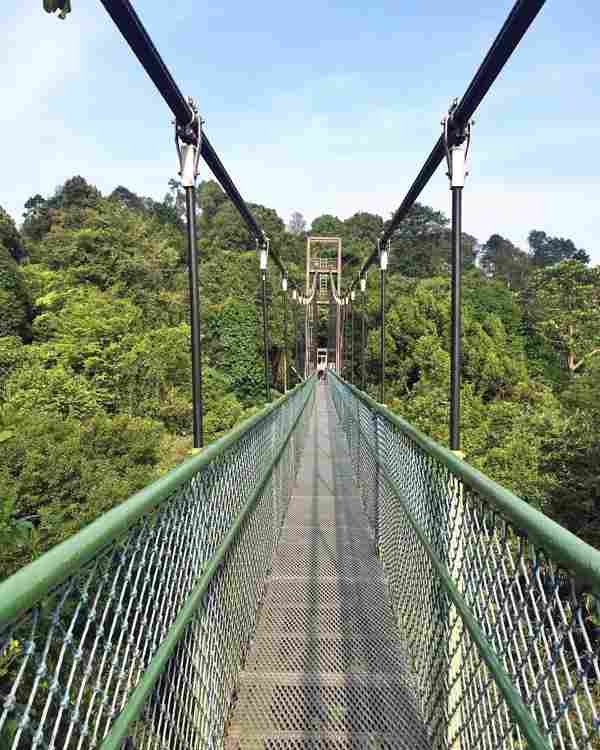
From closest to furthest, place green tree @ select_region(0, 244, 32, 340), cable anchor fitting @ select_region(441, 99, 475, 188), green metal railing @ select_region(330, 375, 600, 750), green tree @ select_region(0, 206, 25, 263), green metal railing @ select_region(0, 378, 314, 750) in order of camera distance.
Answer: green metal railing @ select_region(0, 378, 314, 750) → green metal railing @ select_region(330, 375, 600, 750) → cable anchor fitting @ select_region(441, 99, 475, 188) → green tree @ select_region(0, 244, 32, 340) → green tree @ select_region(0, 206, 25, 263)

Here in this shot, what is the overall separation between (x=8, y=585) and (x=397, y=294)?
27557mm

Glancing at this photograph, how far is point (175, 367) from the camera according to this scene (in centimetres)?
1825

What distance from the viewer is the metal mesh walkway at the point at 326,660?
5.14 feet

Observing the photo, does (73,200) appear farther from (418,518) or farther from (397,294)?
(418,518)

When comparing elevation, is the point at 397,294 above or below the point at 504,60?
above

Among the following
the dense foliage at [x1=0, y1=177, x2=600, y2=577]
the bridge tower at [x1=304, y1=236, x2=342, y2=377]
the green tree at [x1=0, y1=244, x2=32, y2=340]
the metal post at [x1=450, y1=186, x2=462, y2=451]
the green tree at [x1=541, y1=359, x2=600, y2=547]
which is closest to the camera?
the metal post at [x1=450, y1=186, x2=462, y2=451]

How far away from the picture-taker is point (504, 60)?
1629 mm

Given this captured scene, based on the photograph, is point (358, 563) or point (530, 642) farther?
point (358, 563)

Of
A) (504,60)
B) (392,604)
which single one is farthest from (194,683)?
(504,60)

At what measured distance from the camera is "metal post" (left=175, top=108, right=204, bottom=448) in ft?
6.17

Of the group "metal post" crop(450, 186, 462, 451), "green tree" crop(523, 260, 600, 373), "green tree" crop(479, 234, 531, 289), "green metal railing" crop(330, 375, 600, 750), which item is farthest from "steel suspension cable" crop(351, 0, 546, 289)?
"green tree" crop(479, 234, 531, 289)

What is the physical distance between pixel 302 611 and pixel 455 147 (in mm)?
1854

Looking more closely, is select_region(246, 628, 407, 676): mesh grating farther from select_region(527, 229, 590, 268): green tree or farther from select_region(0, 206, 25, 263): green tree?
select_region(527, 229, 590, 268): green tree

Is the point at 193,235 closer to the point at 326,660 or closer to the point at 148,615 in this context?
the point at 148,615
